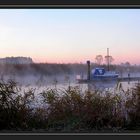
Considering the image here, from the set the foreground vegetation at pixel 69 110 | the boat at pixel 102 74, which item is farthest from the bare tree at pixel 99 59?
the foreground vegetation at pixel 69 110

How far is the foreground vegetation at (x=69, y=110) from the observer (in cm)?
638

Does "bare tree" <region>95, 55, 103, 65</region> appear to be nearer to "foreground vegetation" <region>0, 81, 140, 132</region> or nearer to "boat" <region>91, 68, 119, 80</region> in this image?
"boat" <region>91, 68, 119, 80</region>

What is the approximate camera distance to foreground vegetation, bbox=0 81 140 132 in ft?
20.9

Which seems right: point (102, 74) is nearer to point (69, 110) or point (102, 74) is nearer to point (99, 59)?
point (99, 59)

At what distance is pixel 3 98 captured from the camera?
21.1 feet

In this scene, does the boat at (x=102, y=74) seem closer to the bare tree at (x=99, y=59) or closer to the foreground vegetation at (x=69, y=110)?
the bare tree at (x=99, y=59)

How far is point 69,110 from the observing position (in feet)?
21.2

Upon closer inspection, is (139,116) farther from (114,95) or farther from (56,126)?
(56,126)

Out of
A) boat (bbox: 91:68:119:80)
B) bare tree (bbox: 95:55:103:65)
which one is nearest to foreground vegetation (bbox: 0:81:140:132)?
boat (bbox: 91:68:119:80)

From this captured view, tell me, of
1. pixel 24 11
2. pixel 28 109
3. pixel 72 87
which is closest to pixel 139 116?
pixel 72 87

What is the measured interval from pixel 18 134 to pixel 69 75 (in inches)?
44.2

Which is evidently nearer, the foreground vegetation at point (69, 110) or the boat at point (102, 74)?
the foreground vegetation at point (69, 110)

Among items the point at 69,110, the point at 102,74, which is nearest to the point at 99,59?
the point at 102,74

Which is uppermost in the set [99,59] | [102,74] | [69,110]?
[99,59]
